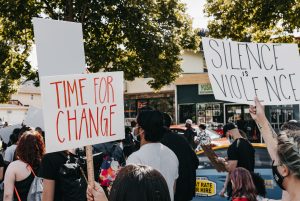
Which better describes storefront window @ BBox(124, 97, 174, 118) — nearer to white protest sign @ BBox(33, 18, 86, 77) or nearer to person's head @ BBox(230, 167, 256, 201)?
person's head @ BBox(230, 167, 256, 201)

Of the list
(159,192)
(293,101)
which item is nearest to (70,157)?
(293,101)

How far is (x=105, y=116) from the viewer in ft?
10.7

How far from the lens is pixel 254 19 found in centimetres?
1753

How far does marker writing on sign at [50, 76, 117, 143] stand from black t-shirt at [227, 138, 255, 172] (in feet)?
10.8

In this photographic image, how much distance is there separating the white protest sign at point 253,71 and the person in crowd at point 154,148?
59 cm

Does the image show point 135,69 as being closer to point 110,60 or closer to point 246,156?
point 110,60

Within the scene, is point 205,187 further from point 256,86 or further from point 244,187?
point 256,86

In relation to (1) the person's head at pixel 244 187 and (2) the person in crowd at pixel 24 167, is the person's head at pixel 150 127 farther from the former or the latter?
(1) the person's head at pixel 244 187

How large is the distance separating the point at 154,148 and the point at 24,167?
1.39m

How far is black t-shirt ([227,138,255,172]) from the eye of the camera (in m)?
6.23

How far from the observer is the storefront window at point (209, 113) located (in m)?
32.2

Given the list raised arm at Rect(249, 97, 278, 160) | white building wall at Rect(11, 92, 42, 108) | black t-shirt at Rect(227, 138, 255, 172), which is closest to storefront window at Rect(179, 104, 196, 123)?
black t-shirt at Rect(227, 138, 255, 172)

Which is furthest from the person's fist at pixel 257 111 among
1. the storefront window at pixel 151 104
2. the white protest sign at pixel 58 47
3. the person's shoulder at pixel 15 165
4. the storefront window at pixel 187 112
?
the storefront window at pixel 151 104

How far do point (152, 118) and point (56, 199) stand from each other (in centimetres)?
102
